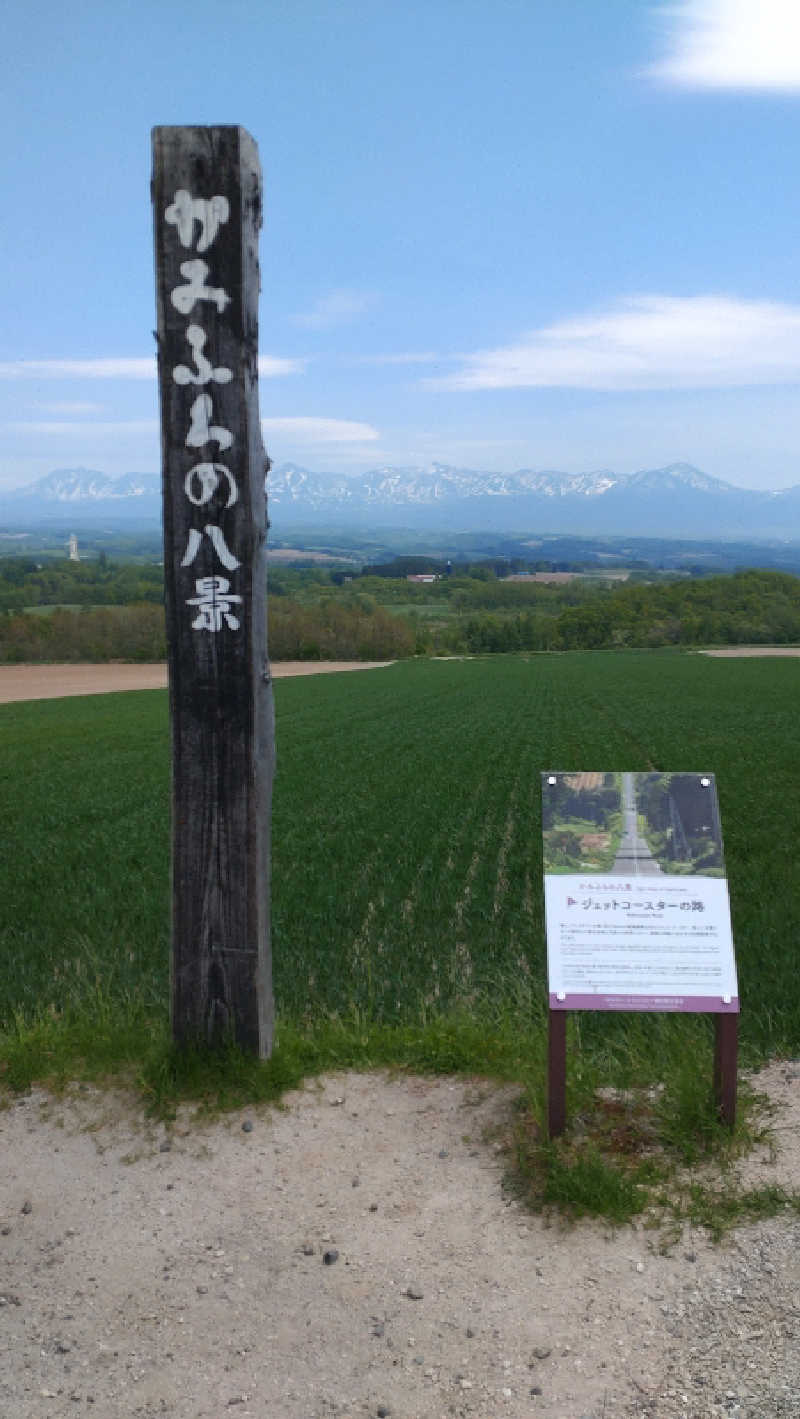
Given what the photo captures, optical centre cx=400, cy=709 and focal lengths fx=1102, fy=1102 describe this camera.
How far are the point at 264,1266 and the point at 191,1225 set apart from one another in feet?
1.23

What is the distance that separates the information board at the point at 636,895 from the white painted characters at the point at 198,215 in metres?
2.62

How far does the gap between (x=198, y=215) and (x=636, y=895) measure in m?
3.21

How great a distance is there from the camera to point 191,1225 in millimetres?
3844

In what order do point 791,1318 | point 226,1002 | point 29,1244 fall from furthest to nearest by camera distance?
point 226,1002
point 29,1244
point 791,1318

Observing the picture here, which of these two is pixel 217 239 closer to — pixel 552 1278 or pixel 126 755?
pixel 552 1278

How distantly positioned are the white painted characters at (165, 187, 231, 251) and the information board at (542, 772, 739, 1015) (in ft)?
8.60

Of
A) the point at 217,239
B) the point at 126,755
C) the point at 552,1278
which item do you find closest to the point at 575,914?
the point at 552,1278

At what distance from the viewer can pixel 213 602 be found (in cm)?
459

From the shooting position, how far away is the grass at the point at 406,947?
438 centimetres

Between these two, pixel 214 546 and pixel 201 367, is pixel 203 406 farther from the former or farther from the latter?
pixel 214 546

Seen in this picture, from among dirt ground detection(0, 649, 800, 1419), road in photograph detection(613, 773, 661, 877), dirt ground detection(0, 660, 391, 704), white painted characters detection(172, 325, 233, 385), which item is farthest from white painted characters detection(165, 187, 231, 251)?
dirt ground detection(0, 660, 391, 704)

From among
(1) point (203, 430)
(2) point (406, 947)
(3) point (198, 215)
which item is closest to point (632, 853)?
(1) point (203, 430)

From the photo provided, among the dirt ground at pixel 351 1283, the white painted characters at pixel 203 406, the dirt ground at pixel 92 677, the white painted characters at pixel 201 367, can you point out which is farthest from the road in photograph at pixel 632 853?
the dirt ground at pixel 92 677

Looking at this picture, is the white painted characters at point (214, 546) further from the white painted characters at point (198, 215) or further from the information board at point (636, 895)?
the information board at point (636, 895)
